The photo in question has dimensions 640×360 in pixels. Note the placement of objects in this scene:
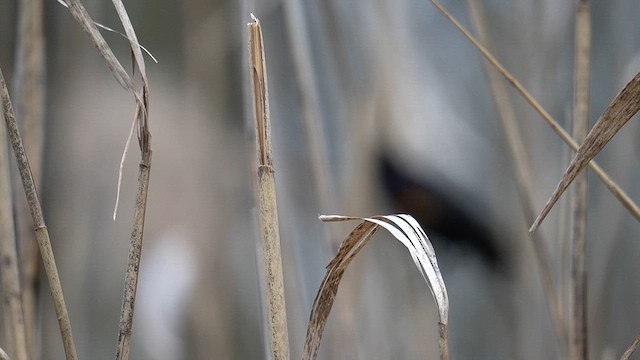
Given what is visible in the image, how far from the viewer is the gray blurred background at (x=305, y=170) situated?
0.77 metres

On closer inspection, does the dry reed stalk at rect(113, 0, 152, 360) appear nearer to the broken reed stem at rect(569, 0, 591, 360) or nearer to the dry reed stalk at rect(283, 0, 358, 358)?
the dry reed stalk at rect(283, 0, 358, 358)

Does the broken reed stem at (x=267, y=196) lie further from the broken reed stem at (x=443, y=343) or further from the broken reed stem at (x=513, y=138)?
the broken reed stem at (x=513, y=138)

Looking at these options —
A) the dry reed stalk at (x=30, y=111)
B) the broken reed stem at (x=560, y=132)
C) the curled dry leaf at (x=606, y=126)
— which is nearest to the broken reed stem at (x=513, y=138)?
the broken reed stem at (x=560, y=132)

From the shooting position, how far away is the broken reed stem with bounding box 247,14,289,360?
40 cm

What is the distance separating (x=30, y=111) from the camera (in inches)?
30.9

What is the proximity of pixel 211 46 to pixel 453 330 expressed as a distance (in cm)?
44

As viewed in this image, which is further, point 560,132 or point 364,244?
point 560,132

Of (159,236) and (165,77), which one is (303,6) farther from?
(159,236)

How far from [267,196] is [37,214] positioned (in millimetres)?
149

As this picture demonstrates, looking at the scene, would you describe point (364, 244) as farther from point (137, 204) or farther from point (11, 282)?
point (11, 282)

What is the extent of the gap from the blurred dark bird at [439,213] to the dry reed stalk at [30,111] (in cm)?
40

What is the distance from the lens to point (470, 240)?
2.57 ft

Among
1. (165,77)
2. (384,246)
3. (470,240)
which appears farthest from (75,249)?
(470,240)

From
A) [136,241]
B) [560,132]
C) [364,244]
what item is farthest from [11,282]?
[560,132]
